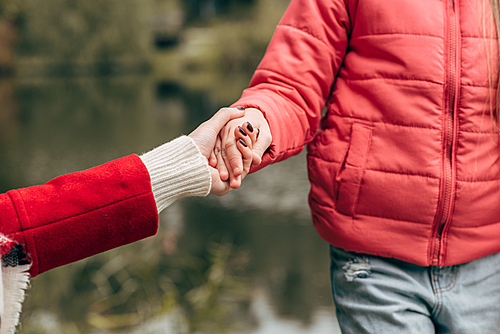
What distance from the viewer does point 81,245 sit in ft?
2.00

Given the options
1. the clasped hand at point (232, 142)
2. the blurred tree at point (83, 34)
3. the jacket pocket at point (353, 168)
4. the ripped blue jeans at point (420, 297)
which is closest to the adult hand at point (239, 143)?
the clasped hand at point (232, 142)

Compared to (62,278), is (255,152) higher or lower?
higher

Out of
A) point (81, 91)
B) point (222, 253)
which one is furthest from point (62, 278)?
point (81, 91)

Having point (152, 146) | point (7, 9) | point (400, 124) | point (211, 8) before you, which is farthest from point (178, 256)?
point (211, 8)

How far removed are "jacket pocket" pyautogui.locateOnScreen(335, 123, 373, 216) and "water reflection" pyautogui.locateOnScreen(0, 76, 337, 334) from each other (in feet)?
6.42

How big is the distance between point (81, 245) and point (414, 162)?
0.56 metres

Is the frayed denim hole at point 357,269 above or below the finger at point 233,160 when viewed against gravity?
below

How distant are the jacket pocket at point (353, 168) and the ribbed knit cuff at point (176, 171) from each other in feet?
0.80

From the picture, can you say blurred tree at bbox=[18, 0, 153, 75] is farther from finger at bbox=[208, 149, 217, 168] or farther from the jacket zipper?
the jacket zipper

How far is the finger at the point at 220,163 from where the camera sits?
763 millimetres

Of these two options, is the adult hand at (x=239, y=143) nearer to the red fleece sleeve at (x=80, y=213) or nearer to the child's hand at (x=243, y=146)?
the child's hand at (x=243, y=146)

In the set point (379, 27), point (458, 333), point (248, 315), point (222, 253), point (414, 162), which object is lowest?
point (248, 315)

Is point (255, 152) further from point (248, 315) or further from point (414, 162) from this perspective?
point (248, 315)

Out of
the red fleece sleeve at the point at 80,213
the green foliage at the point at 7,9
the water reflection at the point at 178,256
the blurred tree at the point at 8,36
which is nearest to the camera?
the red fleece sleeve at the point at 80,213
